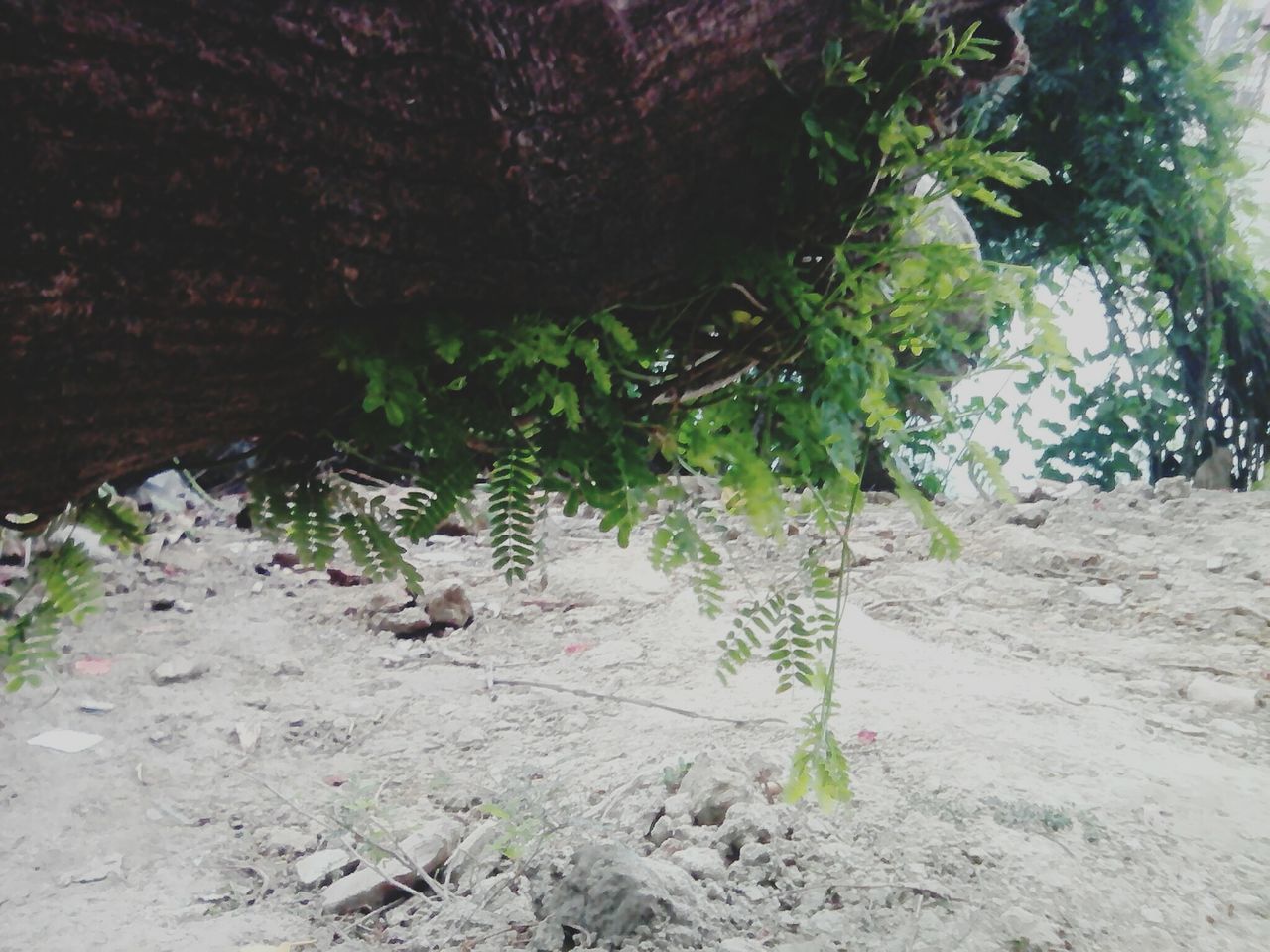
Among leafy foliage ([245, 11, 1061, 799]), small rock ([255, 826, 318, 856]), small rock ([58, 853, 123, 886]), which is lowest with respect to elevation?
small rock ([255, 826, 318, 856])

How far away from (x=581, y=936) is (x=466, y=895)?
1.54 feet

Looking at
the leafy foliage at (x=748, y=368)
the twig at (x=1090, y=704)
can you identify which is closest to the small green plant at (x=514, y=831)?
the leafy foliage at (x=748, y=368)

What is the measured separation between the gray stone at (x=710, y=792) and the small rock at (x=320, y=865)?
2.90 feet

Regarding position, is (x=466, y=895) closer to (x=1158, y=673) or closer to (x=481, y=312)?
(x=481, y=312)

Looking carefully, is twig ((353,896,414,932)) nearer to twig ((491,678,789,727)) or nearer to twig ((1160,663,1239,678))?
twig ((491,678,789,727))

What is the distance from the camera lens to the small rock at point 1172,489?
5547mm

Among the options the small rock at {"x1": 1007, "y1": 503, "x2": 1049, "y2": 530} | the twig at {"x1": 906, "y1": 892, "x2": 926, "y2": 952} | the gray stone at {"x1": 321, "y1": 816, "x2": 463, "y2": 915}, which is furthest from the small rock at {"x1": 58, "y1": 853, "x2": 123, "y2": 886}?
the small rock at {"x1": 1007, "y1": 503, "x2": 1049, "y2": 530}

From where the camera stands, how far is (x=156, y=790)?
2.72 m

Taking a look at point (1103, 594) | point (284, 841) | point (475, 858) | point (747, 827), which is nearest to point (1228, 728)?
point (1103, 594)

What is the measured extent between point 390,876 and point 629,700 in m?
1.20

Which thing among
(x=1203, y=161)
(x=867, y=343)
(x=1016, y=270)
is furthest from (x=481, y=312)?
(x=1203, y=161)

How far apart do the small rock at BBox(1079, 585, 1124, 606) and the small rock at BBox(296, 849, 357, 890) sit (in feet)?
11.3

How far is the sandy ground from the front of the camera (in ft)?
6.33

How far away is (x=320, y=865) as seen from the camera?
235 cm
